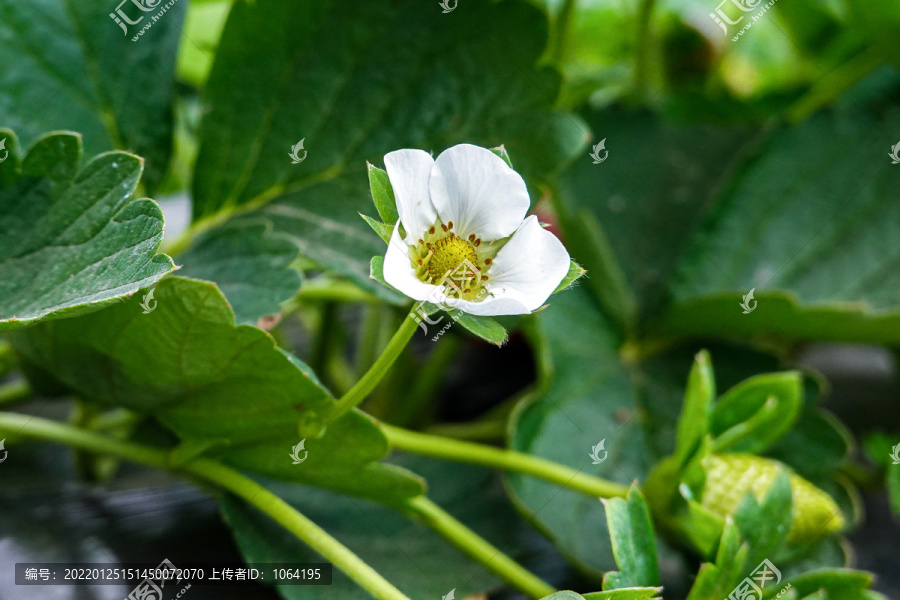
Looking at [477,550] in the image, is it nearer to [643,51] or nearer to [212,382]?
[212,382]

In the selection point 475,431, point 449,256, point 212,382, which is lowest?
point 475,431

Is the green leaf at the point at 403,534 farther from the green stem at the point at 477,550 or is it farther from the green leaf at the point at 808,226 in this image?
the green leaf at the point at 808,226

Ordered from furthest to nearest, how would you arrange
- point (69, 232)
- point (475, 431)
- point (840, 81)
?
point (840, 81), point (475, 431), point (69, 232)

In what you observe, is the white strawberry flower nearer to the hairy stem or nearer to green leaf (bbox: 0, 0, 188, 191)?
green leaf (bbox: 0, 0, 188, 191)

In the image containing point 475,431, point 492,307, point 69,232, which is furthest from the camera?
point 475,431

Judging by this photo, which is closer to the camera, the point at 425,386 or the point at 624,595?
the point at 624,595

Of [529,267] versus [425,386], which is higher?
[529,267]

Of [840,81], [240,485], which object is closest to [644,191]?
[840,81]

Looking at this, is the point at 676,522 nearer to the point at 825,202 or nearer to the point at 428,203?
the point at 428,203
